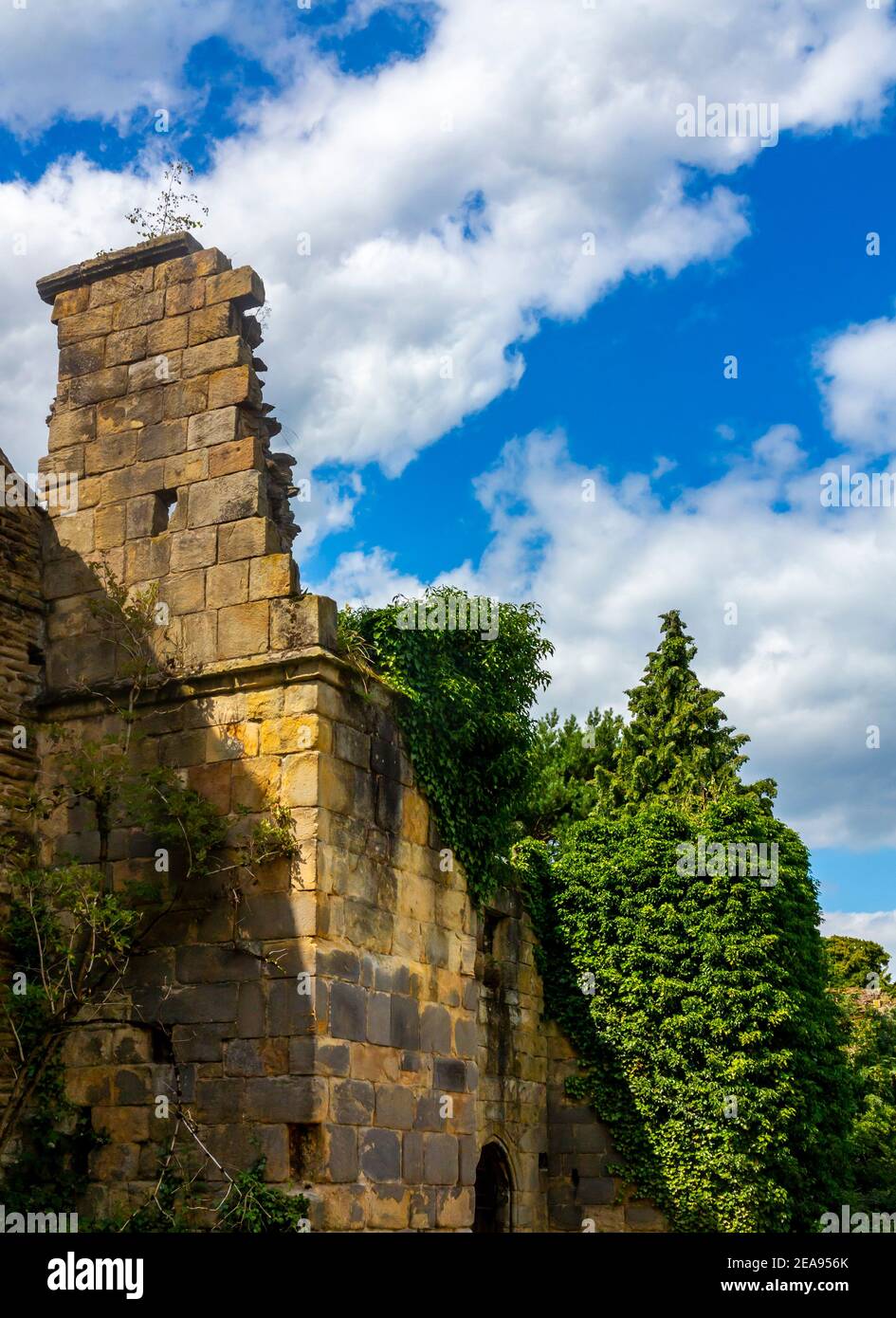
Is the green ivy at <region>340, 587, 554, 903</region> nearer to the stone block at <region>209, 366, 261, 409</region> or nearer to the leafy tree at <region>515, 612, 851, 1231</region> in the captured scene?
the stone block at <region>209, 366, 261, 409</region>

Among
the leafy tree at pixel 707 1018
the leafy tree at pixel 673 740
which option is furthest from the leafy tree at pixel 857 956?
the leafy tree at pixel 707 1018

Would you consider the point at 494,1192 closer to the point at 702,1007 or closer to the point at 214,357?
the point at 702,1007

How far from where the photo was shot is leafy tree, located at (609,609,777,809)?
99.1 feet

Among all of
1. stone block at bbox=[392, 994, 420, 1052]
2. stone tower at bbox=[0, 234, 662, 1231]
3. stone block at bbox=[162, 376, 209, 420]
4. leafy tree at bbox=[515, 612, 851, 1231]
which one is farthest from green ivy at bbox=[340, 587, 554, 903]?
leafy tree at bbox=[515, 612, 851, 1231]

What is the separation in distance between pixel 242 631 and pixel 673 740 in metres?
20.4

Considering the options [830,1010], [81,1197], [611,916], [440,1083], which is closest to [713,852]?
[611,916]

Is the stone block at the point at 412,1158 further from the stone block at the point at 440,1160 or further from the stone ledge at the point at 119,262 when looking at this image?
the stone ledge at the point at 119,262

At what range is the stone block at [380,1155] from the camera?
422 inches

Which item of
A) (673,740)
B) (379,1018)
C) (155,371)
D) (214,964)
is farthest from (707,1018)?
(673,740)

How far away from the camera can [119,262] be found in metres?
13.0

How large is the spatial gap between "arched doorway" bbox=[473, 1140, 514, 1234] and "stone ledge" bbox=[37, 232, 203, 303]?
907 cm

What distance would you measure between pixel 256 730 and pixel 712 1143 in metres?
7.04
